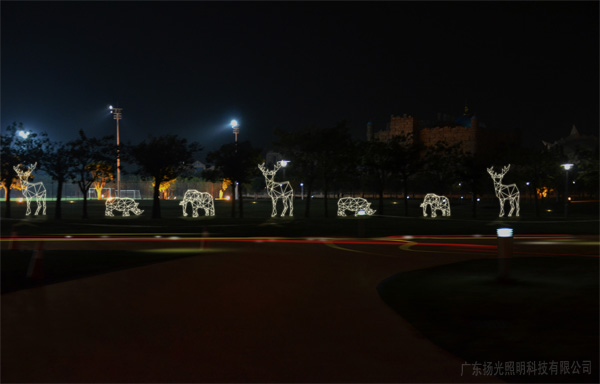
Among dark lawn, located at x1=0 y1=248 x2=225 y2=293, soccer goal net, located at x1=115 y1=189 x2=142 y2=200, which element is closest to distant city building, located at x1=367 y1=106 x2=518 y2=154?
soccer goal net, located at x1=115 y1=189 x2=142 y2=200

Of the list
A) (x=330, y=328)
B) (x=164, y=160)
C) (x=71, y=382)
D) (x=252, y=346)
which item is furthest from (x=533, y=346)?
(x=164, y=160)

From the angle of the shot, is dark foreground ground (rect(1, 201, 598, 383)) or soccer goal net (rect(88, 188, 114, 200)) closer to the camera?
dark foreground ground (rect(1, 201, 598, 383))

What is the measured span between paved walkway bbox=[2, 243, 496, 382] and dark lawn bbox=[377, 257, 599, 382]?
0.42m

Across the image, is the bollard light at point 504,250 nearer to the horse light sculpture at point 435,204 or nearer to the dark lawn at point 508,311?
the dark lawn at point 508,311

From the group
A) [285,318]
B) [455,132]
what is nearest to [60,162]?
[285,318]

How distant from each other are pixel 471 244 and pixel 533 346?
1412cm

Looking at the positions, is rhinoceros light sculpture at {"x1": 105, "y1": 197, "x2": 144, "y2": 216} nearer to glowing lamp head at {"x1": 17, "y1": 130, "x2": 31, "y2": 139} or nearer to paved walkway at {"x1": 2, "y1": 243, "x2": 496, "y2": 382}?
glowing lamp head at {"x1": 17, "y1": 130, "x2": 31, "y2": 139}

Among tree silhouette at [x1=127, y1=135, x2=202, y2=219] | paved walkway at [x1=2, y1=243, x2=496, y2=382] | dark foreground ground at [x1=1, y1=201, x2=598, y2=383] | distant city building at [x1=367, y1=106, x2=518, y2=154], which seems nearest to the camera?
paved walkway at [x1=2, y1=243, x2=496, y2=382]

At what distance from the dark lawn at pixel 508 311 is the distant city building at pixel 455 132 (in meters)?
147

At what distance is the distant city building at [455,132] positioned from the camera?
15988 centimetres

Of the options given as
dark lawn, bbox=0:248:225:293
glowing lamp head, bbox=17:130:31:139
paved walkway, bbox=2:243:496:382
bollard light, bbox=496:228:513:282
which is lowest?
paved walkway, bbox=2:243:496:382

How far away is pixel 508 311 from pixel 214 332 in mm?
4579

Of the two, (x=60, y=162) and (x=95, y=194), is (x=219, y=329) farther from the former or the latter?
(x=95, y=194)

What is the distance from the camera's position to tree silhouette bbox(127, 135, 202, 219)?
39.3 m
